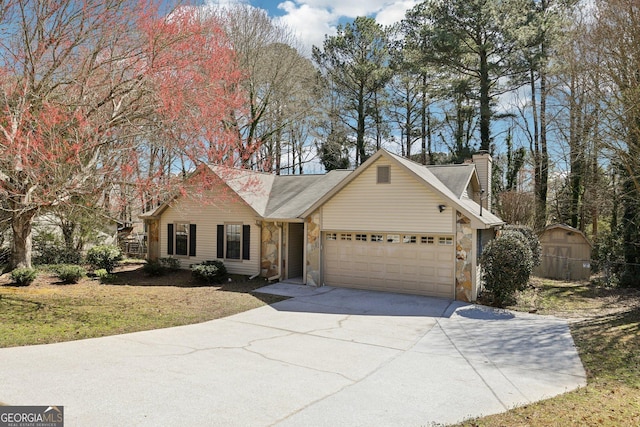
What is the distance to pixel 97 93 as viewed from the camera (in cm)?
1064

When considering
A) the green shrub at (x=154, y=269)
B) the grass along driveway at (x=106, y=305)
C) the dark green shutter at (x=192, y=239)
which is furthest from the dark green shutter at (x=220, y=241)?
the green shrub at (x=154, y=269)

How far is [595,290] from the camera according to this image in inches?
614

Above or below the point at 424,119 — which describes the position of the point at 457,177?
below

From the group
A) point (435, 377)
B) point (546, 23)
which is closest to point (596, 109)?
point (435, 377)

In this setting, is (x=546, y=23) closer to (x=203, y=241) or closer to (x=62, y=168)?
(x=203, y=241)

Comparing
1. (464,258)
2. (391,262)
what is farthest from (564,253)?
(391,262)

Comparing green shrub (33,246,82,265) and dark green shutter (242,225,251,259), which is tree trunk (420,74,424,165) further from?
green shrub (33,246,82,265)

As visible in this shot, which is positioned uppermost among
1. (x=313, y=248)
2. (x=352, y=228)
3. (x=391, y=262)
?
(x=352, y=228)

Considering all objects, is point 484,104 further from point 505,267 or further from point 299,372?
point 299,372

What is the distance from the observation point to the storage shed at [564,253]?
18844 millimetres

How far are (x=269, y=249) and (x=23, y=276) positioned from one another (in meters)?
7.77

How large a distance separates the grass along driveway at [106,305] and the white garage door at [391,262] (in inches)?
118

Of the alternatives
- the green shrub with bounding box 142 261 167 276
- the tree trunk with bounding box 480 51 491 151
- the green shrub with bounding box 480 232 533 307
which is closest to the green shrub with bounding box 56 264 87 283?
the green shrub with bounding box 142 261 167 276

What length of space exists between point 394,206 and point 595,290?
28.8 feet
